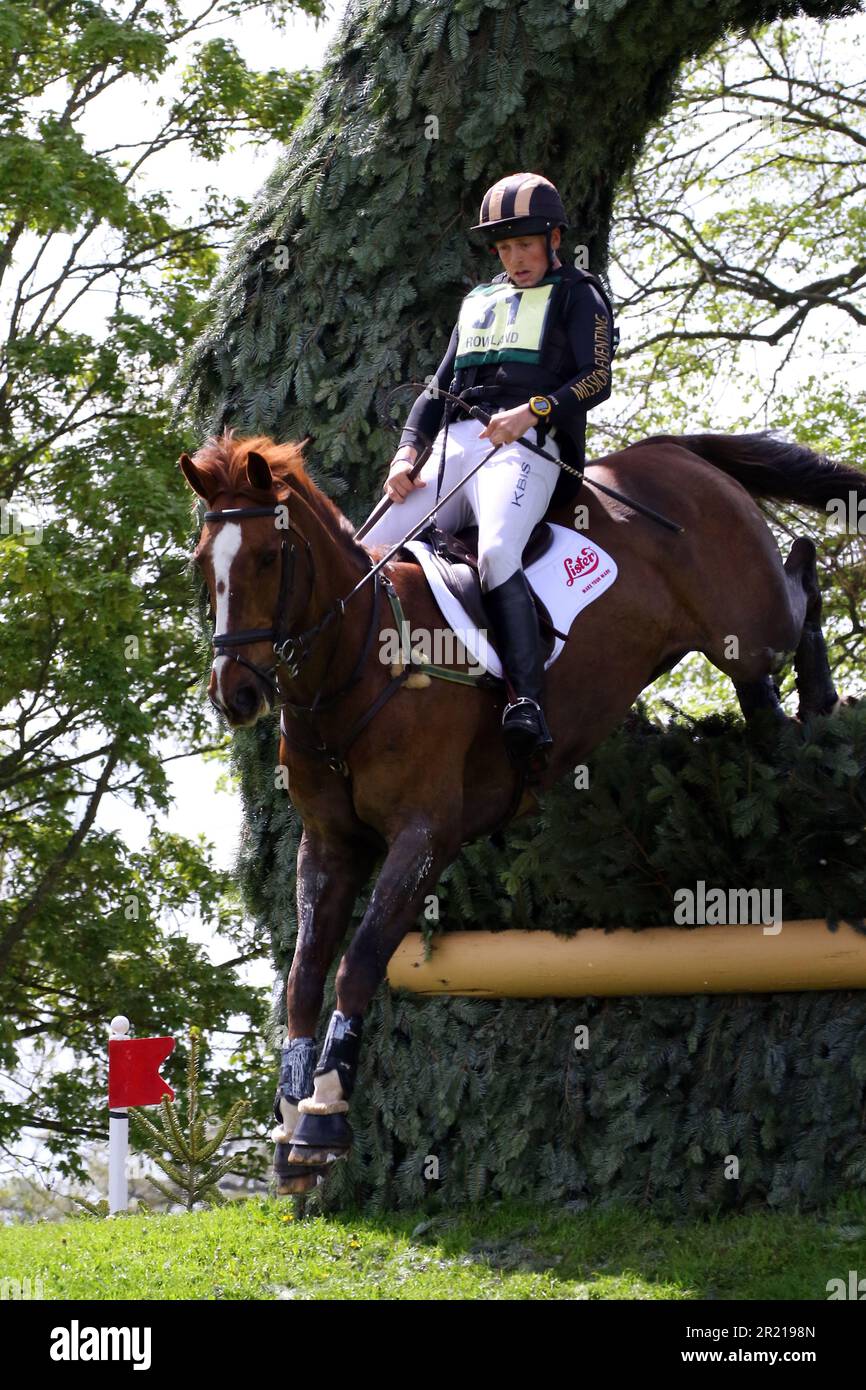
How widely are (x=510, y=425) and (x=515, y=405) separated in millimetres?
346

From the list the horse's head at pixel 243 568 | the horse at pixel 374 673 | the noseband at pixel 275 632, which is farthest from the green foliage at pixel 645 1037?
the horse's head at pixel 243 568

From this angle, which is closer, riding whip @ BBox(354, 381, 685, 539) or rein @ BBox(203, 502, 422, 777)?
rein @ BBox(203, 502, 422, 777)

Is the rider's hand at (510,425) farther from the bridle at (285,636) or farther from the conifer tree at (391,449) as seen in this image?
the conifer tree at (391,449)

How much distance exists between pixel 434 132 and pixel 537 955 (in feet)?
12.9

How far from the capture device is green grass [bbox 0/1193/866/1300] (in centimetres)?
570

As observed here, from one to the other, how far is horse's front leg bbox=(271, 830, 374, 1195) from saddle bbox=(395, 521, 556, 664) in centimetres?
87

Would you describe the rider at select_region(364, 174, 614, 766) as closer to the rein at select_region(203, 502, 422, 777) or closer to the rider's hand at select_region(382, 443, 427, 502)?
the rider's hand at select_region(382, 443, 427, 502)

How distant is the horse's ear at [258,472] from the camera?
4.68 metres

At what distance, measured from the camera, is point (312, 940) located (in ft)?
16.6

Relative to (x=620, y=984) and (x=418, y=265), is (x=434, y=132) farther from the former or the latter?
(x=620, y=984)

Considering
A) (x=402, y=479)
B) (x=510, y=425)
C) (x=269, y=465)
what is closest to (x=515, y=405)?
(x=510, y=425)

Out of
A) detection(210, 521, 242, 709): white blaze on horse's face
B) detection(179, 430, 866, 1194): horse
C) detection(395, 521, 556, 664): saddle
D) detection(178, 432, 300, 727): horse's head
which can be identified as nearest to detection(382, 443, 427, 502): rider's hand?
detection(395, 521, 556, 664): saddle

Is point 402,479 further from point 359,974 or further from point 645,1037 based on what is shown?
point 645,1037

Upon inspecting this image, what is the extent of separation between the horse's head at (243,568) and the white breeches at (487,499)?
2.83 ft
